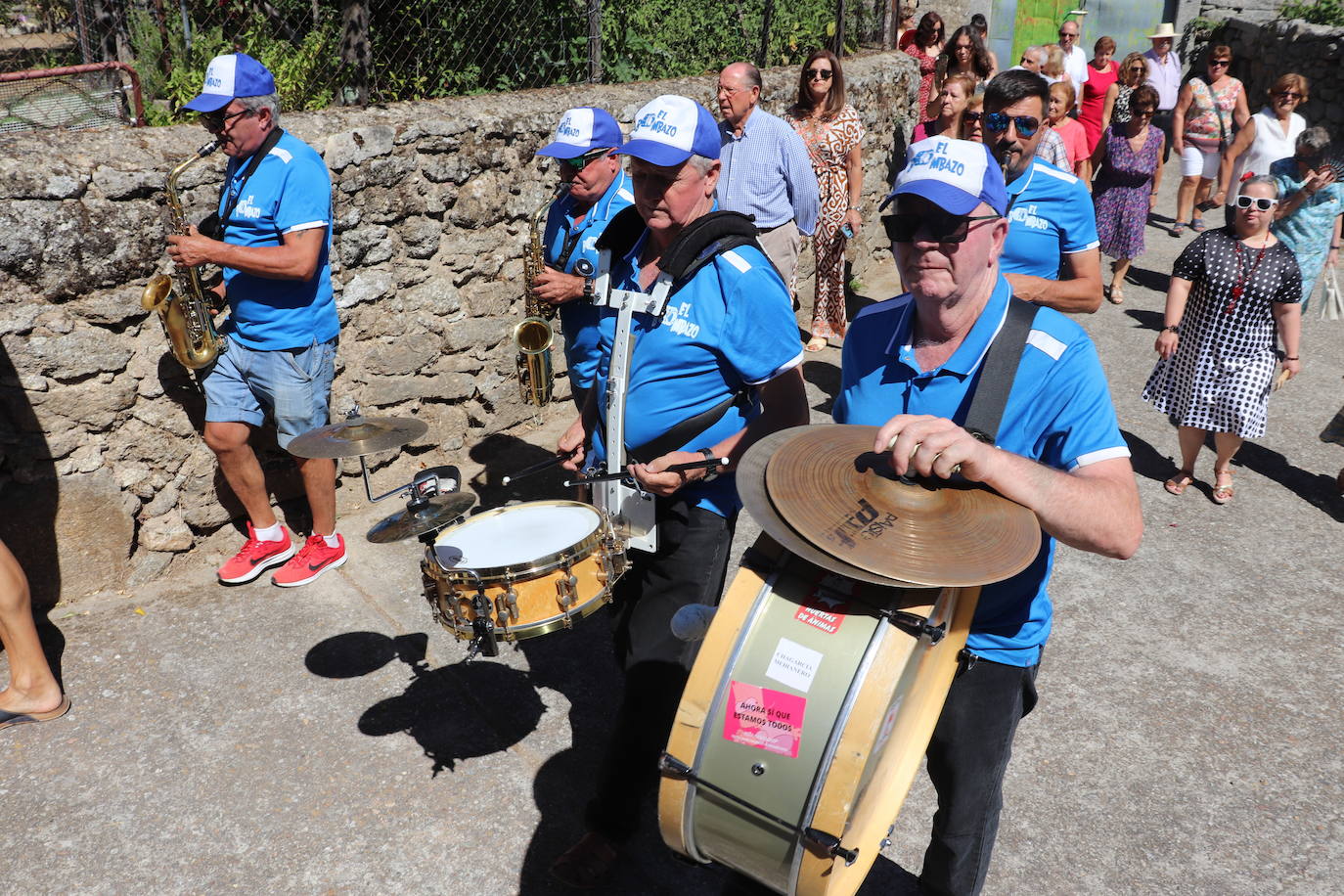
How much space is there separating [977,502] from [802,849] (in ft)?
2.39

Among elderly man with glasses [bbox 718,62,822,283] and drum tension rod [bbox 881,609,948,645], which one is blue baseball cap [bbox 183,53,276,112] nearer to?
elderly man with glasses [bbox 718,62,822,283]

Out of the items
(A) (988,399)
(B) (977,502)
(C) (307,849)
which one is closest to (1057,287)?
(A) (988,399)

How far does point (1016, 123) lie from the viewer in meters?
4.21

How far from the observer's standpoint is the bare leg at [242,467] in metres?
4.29

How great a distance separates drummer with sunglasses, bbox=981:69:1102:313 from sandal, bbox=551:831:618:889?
8.20 feet

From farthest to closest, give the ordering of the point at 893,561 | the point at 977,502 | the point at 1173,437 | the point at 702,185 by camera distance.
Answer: the point at 1173,437 → the point at 702,185 → the point at 977,502 → the point at 893,561

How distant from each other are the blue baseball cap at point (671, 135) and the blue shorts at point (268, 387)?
205 cm

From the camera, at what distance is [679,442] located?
9.89 ft

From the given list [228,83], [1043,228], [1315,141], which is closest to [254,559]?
[228,83]

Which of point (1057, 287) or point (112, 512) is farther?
point (112, 512)

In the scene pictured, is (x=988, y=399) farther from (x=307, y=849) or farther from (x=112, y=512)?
(x=112, y=512)

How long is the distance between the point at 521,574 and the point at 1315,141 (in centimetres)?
597

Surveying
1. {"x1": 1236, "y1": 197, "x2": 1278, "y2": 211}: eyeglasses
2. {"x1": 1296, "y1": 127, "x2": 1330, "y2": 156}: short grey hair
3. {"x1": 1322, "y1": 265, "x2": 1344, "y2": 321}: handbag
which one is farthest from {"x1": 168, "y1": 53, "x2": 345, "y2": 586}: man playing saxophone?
{"x1": 1322, "y1": 265, "x2": 1344, "y2": 321}: handbag

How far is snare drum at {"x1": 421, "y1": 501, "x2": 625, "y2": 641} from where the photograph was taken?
102 inches
